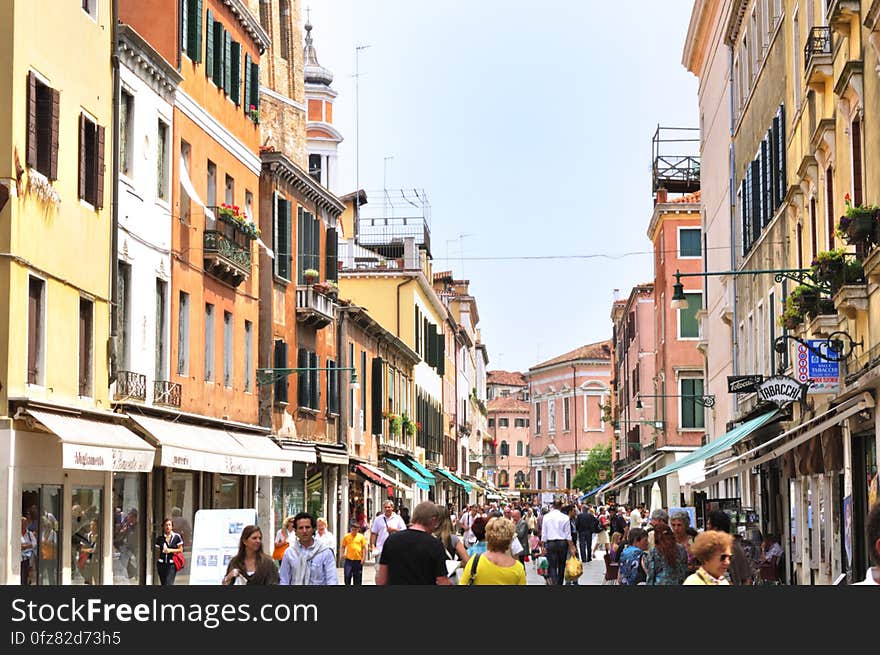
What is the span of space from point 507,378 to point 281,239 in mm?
151233

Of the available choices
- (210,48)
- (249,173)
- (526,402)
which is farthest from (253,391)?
(526,402)

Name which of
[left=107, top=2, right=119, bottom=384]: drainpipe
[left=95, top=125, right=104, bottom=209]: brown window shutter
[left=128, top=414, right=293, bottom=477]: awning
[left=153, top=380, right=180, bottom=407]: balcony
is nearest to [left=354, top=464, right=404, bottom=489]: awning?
[left=128, top=414, right=293, bottom=477]: awning

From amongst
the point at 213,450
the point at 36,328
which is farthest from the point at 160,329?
the point at 36,328

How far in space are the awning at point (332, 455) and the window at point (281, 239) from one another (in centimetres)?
495

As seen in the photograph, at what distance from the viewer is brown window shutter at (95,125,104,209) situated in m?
23.7

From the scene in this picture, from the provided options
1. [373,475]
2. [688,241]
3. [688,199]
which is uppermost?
[688,199]

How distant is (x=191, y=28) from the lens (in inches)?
1148

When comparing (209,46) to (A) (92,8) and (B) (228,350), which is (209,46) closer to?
(B) (228,350)

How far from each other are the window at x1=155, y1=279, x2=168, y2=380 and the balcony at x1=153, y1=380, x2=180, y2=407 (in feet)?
0.56

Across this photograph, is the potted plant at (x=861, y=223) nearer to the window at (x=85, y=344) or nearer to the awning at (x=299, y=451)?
the window at (x=85, y=344)

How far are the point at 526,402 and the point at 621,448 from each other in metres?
83.6

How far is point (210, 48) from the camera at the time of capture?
30703 mm

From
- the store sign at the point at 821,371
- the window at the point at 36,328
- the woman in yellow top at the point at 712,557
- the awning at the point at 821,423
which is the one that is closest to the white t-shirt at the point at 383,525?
the awning at the point at 821,423

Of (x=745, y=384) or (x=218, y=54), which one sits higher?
(x=218, y=54)
